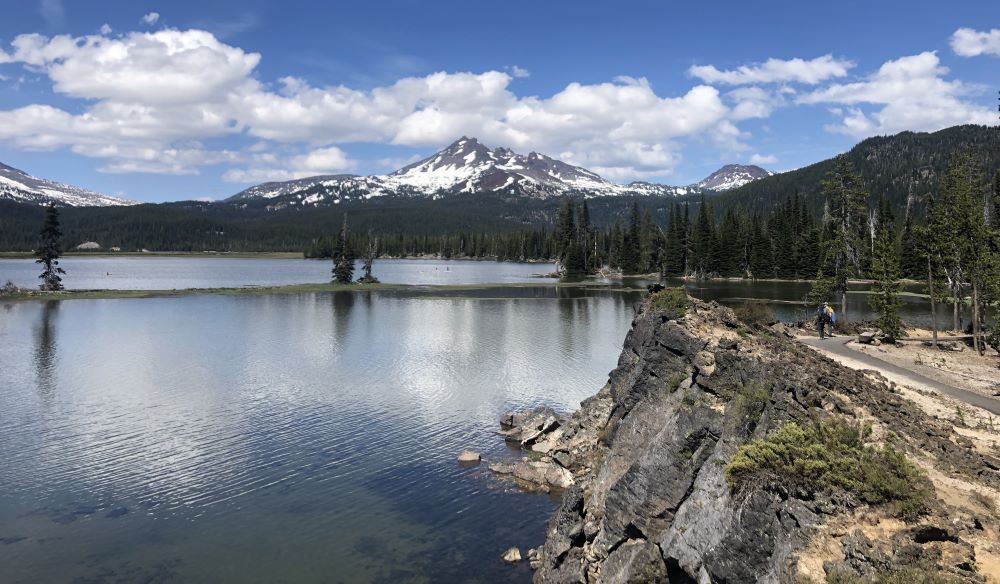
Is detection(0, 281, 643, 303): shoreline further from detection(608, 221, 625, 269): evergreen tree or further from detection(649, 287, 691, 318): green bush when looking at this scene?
detection(649, 287, 691, 318): green bush

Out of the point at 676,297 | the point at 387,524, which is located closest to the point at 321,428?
the point at 387,524

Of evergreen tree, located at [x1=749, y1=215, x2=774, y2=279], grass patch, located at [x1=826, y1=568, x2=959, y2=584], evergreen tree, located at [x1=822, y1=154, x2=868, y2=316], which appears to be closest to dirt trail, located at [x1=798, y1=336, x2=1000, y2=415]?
grass patch, located at [x1=826, y1=568, x2=959, y2=584]

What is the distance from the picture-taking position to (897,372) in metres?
33.2

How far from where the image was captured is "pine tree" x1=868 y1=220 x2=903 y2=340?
47312 millimetres

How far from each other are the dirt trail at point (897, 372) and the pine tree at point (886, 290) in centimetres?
284

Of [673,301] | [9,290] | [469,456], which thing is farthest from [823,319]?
[9,290]

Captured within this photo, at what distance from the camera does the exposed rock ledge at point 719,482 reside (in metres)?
10.8

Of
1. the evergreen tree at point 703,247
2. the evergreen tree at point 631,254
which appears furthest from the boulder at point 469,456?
the evergreen tree at point 631,254

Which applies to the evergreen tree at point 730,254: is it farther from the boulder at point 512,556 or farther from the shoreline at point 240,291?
the boulder at point 512,556

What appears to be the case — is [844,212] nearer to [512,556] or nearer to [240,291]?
[512,556]

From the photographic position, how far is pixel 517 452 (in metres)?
28.8

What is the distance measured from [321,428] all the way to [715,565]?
2282 cm

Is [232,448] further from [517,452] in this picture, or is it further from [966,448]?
[966,448]

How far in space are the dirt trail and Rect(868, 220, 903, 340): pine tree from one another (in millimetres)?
2843
